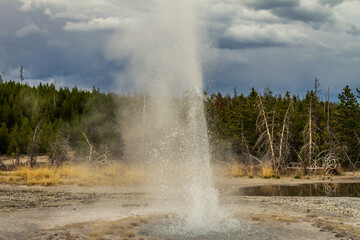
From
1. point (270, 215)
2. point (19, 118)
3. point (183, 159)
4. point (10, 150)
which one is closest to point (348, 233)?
point (270, 215)

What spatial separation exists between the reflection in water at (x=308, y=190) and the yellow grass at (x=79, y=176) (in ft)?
23.4

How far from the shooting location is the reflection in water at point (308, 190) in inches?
788

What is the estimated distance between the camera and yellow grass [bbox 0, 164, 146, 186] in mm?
22984

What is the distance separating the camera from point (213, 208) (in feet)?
45.6

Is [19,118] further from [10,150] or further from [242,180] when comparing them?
[242,180]

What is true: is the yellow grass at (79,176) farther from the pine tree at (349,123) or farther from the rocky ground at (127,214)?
the pine tree at (349,123)

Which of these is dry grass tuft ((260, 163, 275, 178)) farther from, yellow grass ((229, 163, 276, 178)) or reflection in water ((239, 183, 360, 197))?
reflection in water ((239, 183, 360, 197))

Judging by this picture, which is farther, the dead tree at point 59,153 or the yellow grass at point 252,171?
the dead tree at point 59,153

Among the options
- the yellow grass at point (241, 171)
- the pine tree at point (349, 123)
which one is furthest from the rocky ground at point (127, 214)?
the pine tree at point (349, 123)

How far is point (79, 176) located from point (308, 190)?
529 inches

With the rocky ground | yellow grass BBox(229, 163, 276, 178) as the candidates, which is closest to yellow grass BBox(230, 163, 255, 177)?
yellow grass BBox(229, 163, 276, 178)

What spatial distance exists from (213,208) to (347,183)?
1448cm

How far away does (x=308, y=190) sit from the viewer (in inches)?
850

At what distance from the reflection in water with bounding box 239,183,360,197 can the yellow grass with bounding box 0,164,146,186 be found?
713 cm
